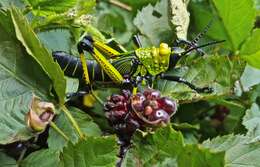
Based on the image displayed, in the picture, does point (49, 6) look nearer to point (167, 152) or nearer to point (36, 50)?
point (36, 50)

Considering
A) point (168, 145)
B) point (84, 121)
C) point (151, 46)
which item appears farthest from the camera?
point (151, 46)

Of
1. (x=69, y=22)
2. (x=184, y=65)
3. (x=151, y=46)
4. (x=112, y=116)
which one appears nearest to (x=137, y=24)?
(x=151, y=46)

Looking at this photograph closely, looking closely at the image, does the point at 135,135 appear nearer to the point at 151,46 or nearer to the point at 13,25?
the point at 13,25

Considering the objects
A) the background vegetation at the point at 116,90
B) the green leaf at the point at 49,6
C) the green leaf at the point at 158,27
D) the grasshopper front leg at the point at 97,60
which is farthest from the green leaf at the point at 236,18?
the green leaf at the point at 49,6

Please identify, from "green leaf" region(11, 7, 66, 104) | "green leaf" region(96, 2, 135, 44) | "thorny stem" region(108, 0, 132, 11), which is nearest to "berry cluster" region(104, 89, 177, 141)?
"green leaf" region(11, 7, 66, 104)

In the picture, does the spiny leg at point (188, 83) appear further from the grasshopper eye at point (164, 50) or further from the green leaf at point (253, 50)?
the green leaf at point (253, 50)

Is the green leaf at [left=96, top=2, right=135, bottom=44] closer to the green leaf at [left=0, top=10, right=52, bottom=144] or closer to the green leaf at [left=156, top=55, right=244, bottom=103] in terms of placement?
the green leaf at [left=156, top=55, right=244, bottom=103]

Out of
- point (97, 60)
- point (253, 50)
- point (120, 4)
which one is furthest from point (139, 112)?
point (120, 4)
